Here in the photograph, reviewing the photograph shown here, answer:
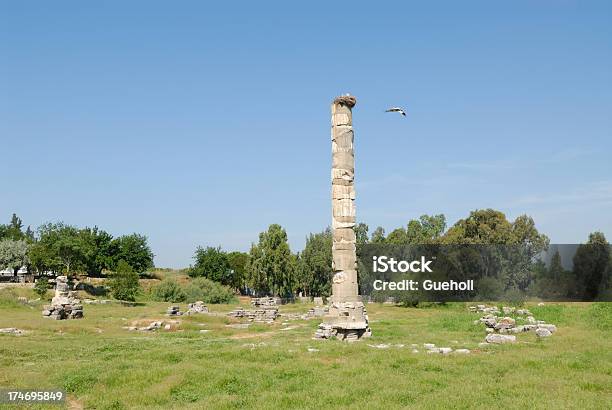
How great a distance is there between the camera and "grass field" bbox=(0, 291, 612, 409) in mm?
12453

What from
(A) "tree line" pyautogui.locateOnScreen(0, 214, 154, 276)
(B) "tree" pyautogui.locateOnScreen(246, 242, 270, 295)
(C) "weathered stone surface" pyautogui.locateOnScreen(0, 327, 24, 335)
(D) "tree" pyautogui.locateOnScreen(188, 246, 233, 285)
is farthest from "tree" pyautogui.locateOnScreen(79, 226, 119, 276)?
(C) "weathered stone surface" pyautogui.locateOnScreen(0, 327, 24, 335)

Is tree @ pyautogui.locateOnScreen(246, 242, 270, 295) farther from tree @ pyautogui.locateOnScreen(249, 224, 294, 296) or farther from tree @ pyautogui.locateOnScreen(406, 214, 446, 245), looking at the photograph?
tree @ pyautogui.locateOnScreen(406, 214, 446, 245)

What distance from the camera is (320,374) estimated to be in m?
15.1

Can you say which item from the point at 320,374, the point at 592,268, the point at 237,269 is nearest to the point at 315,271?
the point at 237,269

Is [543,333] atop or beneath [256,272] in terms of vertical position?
beneath

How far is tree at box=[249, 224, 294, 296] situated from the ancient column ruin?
124 ft

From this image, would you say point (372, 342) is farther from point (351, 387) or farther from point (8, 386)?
point (8, 386)

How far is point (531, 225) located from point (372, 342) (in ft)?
164

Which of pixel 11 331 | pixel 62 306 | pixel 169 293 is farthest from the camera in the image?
Answer: pixel 169 293

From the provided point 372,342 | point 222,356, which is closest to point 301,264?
point 372,342

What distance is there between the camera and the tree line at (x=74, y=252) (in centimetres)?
6128

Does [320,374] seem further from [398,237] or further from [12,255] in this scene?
[12,255]

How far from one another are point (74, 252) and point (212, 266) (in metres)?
21.5

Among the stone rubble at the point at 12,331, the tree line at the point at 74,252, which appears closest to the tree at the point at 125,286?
the tree line at the point at 74,252
